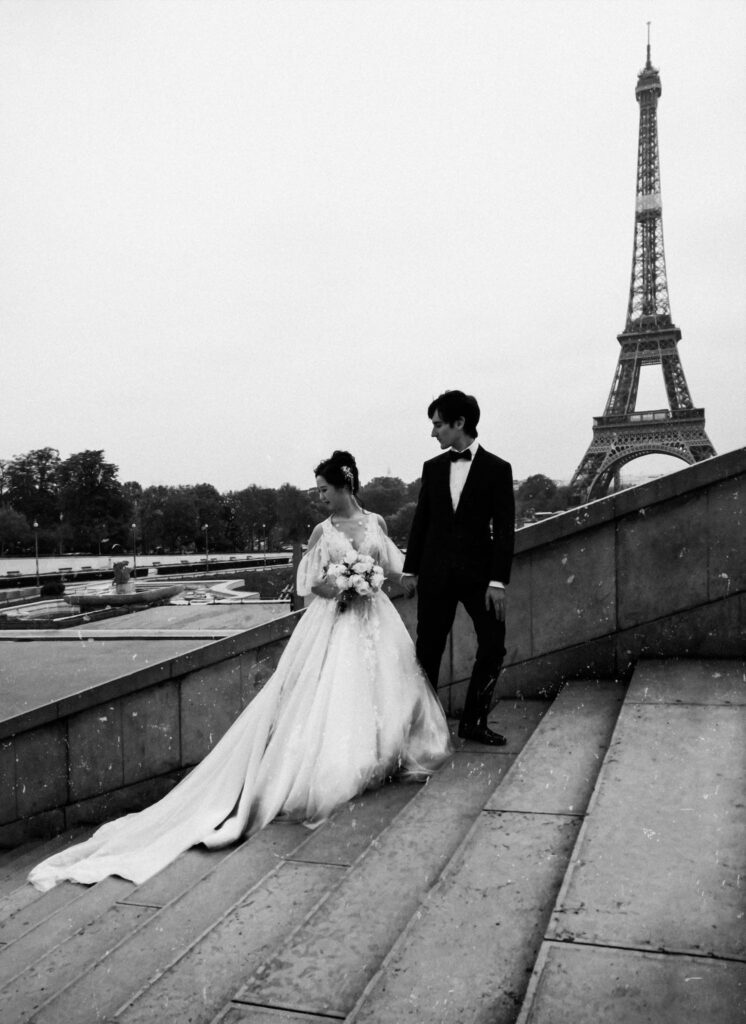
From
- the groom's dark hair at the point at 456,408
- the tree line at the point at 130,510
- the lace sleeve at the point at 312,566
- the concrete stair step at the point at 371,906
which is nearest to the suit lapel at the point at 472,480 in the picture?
the groom's dark hair at the point at 456,408

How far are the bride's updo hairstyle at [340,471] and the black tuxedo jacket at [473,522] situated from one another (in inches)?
22.9

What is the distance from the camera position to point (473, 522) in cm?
420

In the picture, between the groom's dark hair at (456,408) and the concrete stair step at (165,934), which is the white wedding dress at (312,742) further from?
the groom's dark hair at (456,408)

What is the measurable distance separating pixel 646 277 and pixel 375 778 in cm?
5532

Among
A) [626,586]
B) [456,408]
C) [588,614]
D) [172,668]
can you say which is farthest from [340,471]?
[172,668]

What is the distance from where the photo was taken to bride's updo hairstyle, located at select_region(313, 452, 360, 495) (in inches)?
182

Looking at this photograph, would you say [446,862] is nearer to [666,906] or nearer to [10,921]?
[666,906]

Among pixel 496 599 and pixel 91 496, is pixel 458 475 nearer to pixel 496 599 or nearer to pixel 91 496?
pixel 496 599

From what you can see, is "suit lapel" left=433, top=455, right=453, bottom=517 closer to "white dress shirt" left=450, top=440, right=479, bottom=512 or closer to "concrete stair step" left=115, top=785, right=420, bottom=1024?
"white dress shirt" left=450, top=440, right=479, bottom=512

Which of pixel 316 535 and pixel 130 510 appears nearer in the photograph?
pixel 316 535

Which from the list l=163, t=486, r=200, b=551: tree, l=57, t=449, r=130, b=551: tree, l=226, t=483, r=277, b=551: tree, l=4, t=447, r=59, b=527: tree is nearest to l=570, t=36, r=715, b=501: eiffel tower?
l=226, t=483, r=277, b=551: tree

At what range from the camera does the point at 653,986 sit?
1944mm

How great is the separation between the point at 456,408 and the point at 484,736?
179cm

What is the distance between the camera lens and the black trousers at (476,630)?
419 cm
